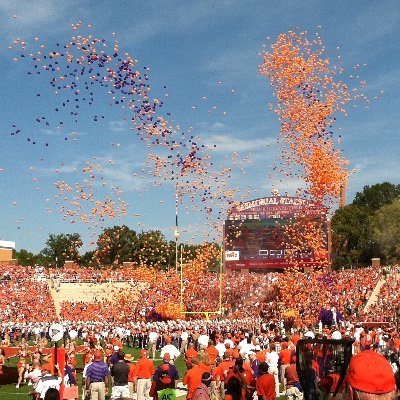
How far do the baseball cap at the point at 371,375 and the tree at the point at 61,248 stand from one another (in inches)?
4370

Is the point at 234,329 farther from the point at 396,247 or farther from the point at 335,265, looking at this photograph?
the point at 335,265

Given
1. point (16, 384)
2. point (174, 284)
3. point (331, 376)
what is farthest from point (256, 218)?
point (331, 376)

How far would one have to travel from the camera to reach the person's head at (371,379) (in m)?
3.22

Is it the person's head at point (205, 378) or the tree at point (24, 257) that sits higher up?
the tree at point (24, 257)

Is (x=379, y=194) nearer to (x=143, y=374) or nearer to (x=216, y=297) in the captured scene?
(x=216, y=297)

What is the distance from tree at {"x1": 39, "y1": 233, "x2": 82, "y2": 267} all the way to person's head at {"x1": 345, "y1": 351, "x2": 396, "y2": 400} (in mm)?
110998

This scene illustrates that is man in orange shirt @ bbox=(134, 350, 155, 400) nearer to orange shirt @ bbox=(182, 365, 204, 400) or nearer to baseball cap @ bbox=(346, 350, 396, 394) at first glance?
orange shirt @ bbox=(182, 365, 204, 400)

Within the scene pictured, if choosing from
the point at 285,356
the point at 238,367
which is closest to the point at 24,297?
the point at 285,356

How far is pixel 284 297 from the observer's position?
53750 mm

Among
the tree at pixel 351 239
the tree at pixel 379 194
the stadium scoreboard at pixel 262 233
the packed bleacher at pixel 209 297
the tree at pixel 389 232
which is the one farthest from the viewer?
the tree at pixel 379 194

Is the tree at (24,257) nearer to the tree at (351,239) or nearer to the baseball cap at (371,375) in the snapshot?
the tree at (351,239)

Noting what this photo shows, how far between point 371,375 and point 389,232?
7429 cm

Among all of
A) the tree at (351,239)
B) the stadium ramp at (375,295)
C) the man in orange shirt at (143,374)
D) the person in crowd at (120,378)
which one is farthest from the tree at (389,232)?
the person in crowd at (120,378)

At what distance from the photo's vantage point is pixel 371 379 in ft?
10.6
